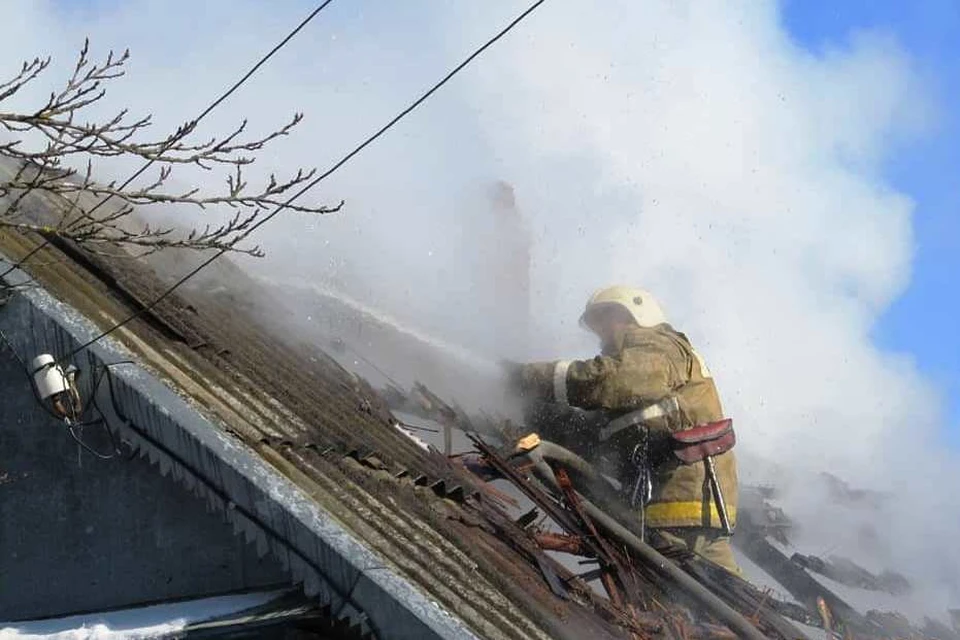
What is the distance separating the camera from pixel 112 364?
5.50m

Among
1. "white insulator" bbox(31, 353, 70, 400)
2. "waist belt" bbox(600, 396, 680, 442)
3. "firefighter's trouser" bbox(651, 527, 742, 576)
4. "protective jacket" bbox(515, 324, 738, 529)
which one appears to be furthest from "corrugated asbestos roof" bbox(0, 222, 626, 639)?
"firefighter's trouser" bbox(651, 527, 742, 576)

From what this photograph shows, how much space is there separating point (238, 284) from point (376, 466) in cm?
351

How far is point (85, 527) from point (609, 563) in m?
2.69

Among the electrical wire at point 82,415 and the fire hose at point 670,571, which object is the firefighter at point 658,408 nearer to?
the fire hose at point 670,571

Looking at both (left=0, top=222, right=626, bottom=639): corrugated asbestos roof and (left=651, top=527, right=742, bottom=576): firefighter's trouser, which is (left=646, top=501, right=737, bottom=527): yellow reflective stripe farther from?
(left=0, top=222, right=626, bottom=639): corrugated asbestos roof

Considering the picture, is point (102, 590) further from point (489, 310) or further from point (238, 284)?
point (489, 310)

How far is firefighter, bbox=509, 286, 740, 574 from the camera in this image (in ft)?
29.1

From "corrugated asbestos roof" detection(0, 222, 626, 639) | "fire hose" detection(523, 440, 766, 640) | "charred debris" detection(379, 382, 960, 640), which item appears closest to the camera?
"corrugated asbestos roof" detection(0, 222, 626, 639)

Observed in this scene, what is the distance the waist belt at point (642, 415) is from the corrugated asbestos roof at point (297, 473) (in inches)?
78.4

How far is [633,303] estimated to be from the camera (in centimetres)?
970

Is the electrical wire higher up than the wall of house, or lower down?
higher up

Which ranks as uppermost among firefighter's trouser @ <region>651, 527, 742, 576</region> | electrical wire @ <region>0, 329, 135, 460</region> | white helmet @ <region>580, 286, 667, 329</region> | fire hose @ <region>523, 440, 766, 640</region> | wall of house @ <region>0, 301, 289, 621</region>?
white helmet @ <region>580, 286, 667, 329</region>

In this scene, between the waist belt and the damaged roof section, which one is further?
the waist belt

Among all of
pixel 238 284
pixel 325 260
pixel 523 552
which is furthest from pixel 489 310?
pixel 523 552
